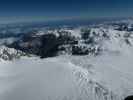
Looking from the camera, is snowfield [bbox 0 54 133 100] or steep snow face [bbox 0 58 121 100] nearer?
steep snow face [bbox 0 58 121 100]

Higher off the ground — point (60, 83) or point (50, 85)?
point (60, 83)

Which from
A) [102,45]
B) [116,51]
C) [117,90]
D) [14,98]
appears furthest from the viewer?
[102,45]

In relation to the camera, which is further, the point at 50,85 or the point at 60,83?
the point at 60,83

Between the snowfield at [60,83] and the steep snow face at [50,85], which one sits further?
the snowfield at [60,83]

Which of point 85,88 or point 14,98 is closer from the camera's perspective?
point 14,98

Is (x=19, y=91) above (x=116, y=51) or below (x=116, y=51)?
above

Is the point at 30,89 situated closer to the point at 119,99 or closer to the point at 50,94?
the point at 50,94

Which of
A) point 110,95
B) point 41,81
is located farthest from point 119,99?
point 41,81

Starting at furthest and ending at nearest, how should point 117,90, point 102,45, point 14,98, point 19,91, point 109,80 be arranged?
point 102,45, point 109,80, point 117,90, point 19,91, point 14,98
